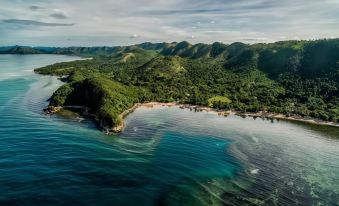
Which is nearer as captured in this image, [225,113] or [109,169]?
[109,169]

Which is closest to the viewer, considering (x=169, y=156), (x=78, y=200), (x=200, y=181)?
(x=78, y=200)

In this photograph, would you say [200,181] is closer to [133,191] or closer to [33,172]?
[133,191]

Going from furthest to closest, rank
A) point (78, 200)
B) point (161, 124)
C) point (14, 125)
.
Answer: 1. point (161, 124)
2. point (14, 125)
3. point (78, 200)

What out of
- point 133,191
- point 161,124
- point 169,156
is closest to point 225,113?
point 161,124

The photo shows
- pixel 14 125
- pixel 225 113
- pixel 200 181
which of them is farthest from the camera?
pixel 225 113

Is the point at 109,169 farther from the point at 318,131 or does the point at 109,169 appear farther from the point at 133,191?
the point at 318,131

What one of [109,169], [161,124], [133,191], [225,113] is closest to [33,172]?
[109,169]
